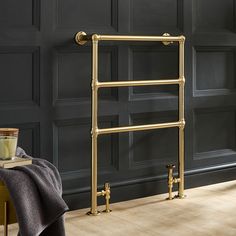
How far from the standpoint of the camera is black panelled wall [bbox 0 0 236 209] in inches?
144

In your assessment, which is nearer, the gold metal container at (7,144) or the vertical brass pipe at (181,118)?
the gold metal container at (7,144)

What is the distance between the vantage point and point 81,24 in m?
3.89

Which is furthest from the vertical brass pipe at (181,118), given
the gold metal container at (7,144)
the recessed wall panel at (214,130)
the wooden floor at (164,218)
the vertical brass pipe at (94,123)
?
the gold metal container at (7,144)

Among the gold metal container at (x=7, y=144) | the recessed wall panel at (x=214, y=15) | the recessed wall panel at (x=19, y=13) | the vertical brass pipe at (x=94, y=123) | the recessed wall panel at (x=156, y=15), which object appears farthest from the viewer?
the recessed wall panel at (x=214, y=15)

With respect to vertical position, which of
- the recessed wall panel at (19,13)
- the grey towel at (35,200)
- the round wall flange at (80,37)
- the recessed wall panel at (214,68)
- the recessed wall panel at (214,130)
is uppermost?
the recessed wall panel at (19,13)

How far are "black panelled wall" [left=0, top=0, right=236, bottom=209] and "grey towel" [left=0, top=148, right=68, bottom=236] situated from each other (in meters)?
0.88

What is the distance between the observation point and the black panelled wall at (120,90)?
12.0ft

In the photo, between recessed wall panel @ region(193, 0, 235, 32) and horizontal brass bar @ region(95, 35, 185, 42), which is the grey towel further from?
recessed wall panel @ region(193, 0, 235, 32)

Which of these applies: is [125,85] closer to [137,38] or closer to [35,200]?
[137,38]

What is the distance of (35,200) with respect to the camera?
2.76 m

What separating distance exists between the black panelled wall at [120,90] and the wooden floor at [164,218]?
196mm

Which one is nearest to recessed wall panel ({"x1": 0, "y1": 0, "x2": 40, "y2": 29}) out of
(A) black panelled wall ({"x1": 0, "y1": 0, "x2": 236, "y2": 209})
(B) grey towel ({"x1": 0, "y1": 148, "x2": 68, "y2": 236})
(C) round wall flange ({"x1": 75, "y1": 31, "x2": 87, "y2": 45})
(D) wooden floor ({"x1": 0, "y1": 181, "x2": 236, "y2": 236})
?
(A) black panelled wall ({"x1": 0, "y1": 0, "x2": 236, "y2": 209})

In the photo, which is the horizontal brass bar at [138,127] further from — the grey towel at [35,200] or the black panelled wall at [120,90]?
the grey towel at [35,200]

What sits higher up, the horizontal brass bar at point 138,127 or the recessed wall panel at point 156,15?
the recessed wall panel at point 156,15
